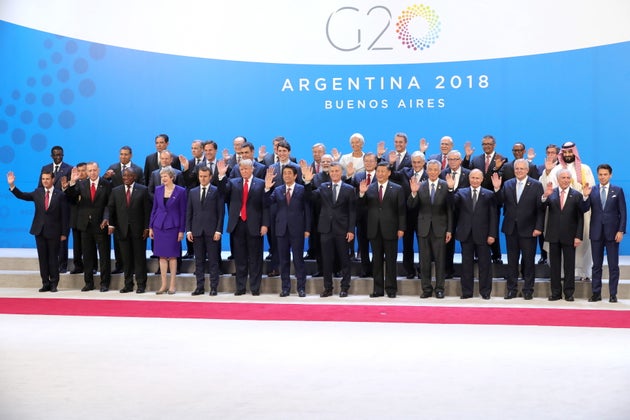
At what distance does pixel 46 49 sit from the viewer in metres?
11.9

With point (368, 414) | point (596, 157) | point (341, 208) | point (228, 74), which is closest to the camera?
point (368, 414)

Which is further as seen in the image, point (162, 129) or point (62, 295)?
point (162, 129)

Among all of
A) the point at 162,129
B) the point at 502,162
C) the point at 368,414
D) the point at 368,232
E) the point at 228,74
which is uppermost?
the point at 228,74

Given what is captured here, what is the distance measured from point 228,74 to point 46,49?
2651 mm

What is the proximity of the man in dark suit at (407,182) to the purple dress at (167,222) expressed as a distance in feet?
7.51

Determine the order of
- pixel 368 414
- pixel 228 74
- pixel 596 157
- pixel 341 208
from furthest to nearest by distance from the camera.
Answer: pixel 228 74, pixel 596 157, pixel 341 208, pixel 368 414

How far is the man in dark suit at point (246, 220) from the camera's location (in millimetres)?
8805

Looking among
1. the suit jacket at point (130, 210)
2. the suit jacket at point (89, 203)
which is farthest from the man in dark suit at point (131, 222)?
the suit jacket at point (89, 203)

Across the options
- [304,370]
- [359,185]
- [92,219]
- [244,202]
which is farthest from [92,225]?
[304,370]

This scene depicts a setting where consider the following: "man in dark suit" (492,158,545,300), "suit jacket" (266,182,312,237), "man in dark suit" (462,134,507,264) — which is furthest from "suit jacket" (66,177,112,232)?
"man in dark suit" (492,158,545,300)

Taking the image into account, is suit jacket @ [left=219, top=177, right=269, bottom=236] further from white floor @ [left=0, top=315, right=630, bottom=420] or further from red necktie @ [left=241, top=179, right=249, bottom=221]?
white floor @ [left=0, top=315, right=630, bottom=420]

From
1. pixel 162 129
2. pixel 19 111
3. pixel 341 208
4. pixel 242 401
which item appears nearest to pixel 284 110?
pixel 162 129

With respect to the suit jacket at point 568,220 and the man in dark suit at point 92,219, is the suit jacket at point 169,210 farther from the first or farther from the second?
the suit jacket at point 568,220

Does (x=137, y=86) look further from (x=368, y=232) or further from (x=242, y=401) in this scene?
(x=242, y=401)
